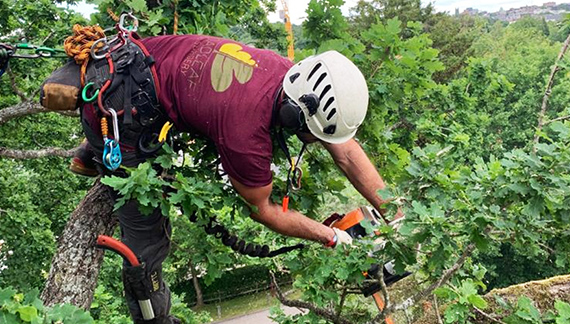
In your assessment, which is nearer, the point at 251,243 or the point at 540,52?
the point at 251,243

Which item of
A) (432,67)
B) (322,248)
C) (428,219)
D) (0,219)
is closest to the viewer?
(428,219)

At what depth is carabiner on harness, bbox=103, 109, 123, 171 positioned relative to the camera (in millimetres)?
2926

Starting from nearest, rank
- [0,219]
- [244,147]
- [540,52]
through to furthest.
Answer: [244,147]
[0,219]
[540,52]

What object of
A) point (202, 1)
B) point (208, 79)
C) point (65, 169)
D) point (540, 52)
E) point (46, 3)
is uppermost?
point (46, 3)

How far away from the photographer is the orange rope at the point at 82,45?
10.3ft

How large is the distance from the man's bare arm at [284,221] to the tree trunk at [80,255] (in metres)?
1.35

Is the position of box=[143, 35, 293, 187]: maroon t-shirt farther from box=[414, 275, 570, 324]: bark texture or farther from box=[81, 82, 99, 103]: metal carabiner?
box=[414, 275, 570, 324]: bark texture

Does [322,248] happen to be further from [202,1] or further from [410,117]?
[410,117]

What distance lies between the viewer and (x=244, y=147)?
8.85ft

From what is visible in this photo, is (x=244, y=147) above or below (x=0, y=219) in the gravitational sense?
above

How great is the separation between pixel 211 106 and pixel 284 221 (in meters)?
0.82

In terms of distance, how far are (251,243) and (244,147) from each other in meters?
1.25

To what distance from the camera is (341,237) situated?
126 inches

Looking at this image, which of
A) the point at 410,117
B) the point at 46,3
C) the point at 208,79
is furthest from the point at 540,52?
the point at 208,79
